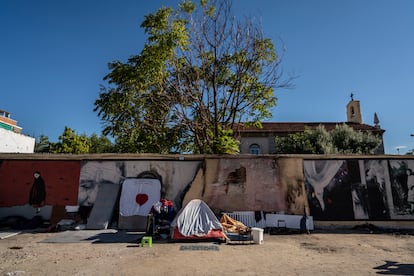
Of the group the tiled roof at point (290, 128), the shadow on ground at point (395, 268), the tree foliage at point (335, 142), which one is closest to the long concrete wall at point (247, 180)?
the shadow on ground at point (395, 268)

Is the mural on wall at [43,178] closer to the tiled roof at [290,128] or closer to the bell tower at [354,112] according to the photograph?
the tiled roof at [290,128]

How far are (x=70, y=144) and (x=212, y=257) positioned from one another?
2997 centimetres

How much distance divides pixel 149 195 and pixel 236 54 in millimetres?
9454

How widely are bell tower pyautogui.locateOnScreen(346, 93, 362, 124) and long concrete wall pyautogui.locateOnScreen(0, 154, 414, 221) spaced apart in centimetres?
2990

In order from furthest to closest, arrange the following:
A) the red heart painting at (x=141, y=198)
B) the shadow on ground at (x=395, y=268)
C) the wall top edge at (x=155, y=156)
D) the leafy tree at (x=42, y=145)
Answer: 1. the leafy tree at (x=42, y=145)
2. the wall top edge at (x=155, y=156)
3. the red heart painting at (x=141, y=198)
4. the shadow on ground at (x=395, y=268)

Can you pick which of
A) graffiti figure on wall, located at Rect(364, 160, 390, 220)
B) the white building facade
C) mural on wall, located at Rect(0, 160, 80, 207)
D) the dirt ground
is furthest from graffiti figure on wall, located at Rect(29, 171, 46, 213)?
graffiti figure on wall, located at Rect(364, 160, 390, 220)

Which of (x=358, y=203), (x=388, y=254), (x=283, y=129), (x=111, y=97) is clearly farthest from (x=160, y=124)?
(x=283, y=129)

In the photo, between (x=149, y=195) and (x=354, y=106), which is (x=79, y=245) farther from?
(x=354, y=106)

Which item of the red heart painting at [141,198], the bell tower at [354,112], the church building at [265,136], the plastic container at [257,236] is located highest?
the bell tower at [354,112]

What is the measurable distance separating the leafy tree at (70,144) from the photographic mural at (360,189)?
27968 mm

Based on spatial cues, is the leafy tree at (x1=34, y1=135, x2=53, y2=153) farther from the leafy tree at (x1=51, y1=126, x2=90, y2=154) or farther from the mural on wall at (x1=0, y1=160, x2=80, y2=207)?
the mural on wall at (x1=0, y1=160, x2=80, y2=207)

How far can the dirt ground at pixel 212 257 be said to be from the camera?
542 cm

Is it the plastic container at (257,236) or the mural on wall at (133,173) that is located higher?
the mural on wall at (133,173)

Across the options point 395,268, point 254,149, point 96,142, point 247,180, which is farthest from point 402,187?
point 96,142
